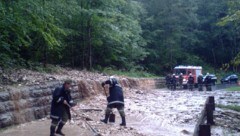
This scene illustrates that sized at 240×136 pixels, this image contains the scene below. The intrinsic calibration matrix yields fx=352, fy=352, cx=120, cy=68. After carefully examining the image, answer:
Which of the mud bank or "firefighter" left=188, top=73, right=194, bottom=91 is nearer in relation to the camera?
the mud bank

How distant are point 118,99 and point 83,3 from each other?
15.4m

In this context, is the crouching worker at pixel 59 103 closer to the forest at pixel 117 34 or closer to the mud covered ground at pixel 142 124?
the mud covered ground at pixel 142 124

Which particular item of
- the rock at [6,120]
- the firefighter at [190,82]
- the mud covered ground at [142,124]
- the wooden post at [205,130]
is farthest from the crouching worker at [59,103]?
the firefighter at [190,82]

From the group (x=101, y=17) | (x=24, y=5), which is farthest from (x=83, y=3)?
(x=24, y=5)

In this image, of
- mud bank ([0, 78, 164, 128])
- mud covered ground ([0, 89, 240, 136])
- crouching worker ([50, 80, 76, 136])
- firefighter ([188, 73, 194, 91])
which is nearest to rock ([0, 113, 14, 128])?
mud bank ([0, 78, 164, 128])

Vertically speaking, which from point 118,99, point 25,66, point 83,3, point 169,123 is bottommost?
point 169,123

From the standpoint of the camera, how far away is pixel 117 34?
28.3m

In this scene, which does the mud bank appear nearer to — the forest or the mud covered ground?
the mud covered ground

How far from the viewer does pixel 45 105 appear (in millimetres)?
13375

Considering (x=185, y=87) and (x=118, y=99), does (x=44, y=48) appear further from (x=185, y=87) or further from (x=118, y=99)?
(x=185, y=87)

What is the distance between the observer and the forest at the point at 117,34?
1457cm

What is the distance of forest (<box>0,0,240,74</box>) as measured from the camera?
47.8 feet

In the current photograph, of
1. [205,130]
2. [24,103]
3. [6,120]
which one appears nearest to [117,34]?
[24,103]

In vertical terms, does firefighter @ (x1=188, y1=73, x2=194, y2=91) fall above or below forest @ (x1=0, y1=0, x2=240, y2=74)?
below
